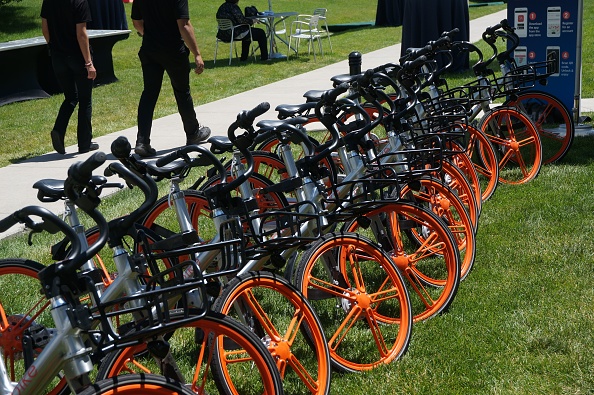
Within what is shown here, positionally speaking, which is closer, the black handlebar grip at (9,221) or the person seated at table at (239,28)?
the black handlebar grip at (9,221)

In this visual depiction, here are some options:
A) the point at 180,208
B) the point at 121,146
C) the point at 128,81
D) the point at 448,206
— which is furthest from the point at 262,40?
the point at 121,146

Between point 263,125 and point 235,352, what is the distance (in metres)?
1.86

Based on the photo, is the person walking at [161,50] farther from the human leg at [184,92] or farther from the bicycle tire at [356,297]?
the bicycle tire at [356,297]

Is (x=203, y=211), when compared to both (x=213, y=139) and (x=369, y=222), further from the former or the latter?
(x=369, y=222)

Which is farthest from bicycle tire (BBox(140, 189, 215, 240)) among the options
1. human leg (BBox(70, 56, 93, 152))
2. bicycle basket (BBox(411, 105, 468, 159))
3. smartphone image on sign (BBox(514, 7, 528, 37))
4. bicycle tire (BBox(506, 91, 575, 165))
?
smartphone image on sign (BBox(514, 7, 528, 37))

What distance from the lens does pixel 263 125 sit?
488 centimetres

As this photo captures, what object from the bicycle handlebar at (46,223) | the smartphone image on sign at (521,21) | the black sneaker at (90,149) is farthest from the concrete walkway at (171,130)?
the bicycle handlebar at (46,223)

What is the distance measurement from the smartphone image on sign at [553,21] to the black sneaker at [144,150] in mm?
4385

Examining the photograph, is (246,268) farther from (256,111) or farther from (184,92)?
(184,92)

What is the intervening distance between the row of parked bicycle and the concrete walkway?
255cm

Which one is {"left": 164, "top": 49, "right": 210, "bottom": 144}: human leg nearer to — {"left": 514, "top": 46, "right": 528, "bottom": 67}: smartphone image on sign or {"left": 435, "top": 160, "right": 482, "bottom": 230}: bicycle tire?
{"left": 514, "top": 46, "right": 528, "bottom": 67}: smartphone image on sign

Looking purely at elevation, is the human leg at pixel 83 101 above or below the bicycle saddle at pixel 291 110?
below

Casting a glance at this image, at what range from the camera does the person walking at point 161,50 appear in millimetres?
9367

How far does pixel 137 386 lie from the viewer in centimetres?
267
